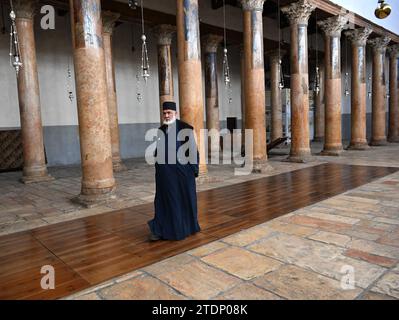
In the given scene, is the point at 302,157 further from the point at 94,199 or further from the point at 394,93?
the point at 394,93

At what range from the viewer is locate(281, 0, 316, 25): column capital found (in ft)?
35.4

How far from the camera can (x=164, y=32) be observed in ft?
40.7

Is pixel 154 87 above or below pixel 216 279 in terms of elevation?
above

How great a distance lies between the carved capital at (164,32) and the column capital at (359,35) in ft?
24.2

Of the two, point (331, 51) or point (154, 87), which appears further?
point (154, 87)

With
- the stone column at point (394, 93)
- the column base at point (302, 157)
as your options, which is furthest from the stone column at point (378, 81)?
the column base at point (302, 157)

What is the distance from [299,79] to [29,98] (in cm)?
805

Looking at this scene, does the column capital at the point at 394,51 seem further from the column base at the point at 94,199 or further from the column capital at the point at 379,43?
the column base at the point at 94,199

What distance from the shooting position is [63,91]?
13258mm
